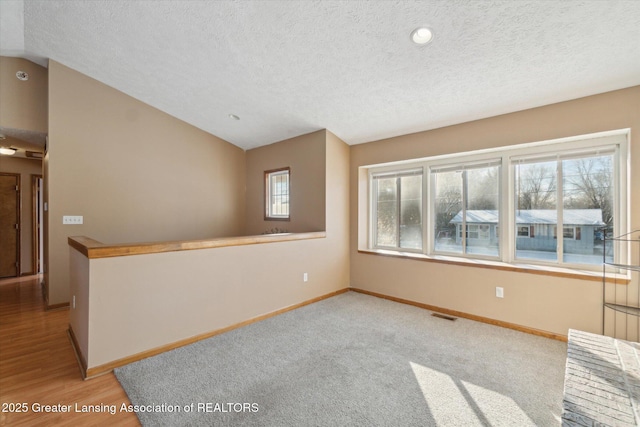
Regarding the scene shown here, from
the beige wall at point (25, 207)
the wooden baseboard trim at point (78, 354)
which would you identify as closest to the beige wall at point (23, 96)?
the beige wall at point (25, 207)

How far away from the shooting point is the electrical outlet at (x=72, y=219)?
145 inches

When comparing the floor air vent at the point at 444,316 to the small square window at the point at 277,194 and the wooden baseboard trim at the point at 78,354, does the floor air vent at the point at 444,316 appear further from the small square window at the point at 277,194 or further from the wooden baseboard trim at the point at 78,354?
the wooden baseboard trim at the point at 78,354

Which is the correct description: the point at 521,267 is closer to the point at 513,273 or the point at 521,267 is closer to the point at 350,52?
the point at 513,273

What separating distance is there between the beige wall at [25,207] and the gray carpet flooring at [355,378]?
533 cm

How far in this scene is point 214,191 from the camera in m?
5.21

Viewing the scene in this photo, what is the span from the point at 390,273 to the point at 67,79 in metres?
5.08

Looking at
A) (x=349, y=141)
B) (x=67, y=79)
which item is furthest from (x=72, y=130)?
(x=349, y=141)

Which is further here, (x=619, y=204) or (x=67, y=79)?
(x=67, y=79)

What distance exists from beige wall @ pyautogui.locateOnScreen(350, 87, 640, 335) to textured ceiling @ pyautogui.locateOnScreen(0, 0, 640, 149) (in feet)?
0.49

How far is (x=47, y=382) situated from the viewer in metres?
2.12

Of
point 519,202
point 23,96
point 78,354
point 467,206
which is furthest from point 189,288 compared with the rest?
point 519,202

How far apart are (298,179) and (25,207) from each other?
5.50m

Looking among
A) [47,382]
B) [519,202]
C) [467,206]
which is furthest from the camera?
[467,206]

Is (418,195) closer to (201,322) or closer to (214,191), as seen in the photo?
(201,322)
